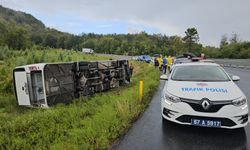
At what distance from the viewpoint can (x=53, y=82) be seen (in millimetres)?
8711

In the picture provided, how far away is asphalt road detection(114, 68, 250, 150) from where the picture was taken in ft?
14.7

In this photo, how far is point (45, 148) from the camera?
426 cm

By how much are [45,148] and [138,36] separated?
112m

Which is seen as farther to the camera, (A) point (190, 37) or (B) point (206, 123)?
(A) point (190, 37)

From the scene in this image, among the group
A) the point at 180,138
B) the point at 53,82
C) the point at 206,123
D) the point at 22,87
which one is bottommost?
the point at 180,138

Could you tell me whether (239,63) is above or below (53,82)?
below

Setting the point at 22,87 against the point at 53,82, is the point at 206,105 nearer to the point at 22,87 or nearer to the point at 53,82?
the point at 53,82

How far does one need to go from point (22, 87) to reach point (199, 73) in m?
6.82

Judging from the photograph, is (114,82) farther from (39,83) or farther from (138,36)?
(138,36)

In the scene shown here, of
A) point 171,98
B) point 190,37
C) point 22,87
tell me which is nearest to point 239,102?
point 171,98

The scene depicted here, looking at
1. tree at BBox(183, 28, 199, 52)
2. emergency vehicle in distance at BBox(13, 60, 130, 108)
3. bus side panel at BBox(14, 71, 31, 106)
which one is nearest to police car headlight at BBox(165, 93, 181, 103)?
emergency vehicle in distance at BBox(13, 60, 130, 108)

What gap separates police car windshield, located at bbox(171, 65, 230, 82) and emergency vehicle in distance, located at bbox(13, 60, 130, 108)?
4773mm

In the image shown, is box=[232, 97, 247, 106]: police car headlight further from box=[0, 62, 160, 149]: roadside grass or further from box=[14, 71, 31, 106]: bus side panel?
box=[14, 71, 31, 106]: bus side panel

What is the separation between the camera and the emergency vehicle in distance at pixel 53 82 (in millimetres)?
8498
